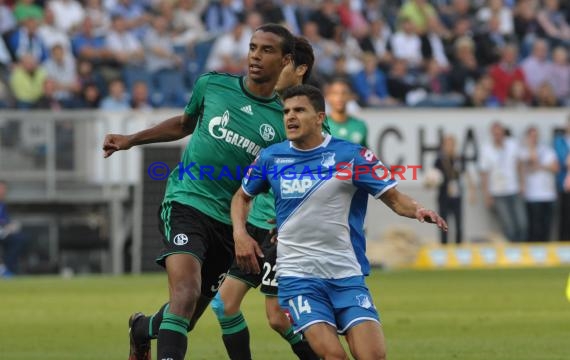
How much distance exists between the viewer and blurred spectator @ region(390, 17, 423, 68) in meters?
27.8

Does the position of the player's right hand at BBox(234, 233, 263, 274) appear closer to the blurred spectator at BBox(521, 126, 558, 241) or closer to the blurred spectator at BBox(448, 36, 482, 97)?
the blurred spectator at BBox(521, 126, 558, 241)

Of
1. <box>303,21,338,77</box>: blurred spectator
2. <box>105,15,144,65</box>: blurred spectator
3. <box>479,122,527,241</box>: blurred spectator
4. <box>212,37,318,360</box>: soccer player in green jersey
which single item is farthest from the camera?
<box>303,21,338,77</box>: blurred spectator

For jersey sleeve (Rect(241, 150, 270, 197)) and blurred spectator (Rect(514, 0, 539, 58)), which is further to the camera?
blurred spectator (Rect(514, 0, 539, 58))

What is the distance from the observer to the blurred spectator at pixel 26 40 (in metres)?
23.8

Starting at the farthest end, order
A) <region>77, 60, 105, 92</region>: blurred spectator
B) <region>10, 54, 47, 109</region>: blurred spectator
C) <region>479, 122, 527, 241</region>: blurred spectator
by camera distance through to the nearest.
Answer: <region>479, 122, 527, 241</region>: blurred spectator < <region>77, 60, 105, 92</region>: blurred spectator < <region>10, 54, 47, 109</region>: blurred spectator

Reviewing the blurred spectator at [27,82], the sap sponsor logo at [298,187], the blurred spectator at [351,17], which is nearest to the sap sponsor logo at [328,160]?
the sap sponsor logo at [298,187]

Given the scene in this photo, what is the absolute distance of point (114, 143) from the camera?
9.52m

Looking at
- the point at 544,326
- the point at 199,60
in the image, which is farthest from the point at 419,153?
the point at 544,326

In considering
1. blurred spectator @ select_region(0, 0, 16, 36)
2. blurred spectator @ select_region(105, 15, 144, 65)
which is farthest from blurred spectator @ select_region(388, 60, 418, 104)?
blurred spectator @ select_region(0, 0, 16, 36)

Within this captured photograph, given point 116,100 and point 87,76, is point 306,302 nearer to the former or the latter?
point 116,100

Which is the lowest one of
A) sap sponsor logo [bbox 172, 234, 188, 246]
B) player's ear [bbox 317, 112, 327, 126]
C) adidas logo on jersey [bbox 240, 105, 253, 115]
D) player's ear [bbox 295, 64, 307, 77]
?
sap sponsor logo [bbox 172, 234, 188, 246]

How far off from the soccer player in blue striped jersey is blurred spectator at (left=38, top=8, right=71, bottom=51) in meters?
16.0

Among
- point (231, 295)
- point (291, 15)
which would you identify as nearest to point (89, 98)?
point (291, 15)

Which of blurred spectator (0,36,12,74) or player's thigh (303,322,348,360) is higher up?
blurred spectator (0,36,12,74)
